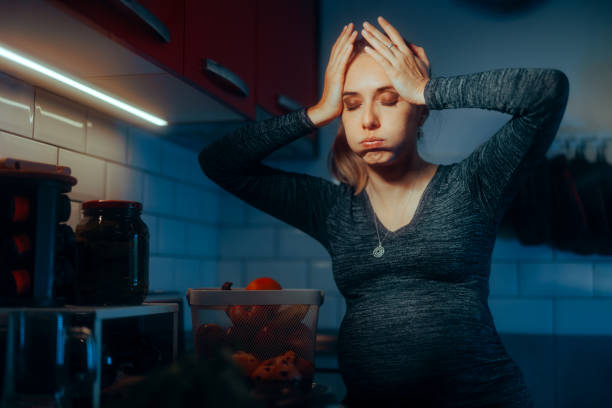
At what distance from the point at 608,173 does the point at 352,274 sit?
1200mm

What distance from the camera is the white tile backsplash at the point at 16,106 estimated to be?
3.51ft

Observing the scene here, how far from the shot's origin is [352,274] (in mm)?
994

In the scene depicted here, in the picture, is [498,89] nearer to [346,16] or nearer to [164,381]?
[164,381]

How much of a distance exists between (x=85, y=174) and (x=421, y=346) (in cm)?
83

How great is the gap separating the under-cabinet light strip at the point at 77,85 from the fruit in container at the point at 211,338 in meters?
0.53

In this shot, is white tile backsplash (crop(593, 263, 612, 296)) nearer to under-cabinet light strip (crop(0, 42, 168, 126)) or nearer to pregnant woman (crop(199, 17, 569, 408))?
pregnant woman (crop(199, 17, 569, 408))

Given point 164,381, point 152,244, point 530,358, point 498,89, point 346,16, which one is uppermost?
point 346,16

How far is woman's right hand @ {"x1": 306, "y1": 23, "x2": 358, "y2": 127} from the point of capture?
1.05m

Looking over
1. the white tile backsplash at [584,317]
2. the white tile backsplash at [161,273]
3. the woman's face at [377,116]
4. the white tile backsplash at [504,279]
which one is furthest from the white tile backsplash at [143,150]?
the white tile backsplash at [584,317]

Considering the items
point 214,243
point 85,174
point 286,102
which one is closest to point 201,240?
point 214,243

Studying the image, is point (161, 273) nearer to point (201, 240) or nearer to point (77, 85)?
point (201, 240)

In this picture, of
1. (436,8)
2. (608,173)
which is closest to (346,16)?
(436,8)

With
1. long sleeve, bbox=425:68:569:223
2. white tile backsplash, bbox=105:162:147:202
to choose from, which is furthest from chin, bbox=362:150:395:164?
white tile backsplash, bbox=105:162:147:202

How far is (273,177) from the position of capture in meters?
1.20
